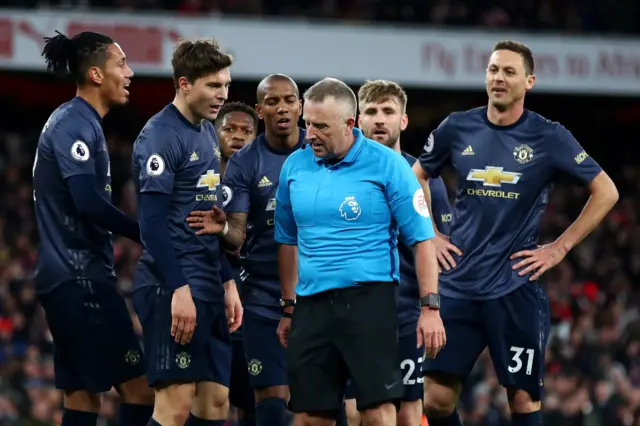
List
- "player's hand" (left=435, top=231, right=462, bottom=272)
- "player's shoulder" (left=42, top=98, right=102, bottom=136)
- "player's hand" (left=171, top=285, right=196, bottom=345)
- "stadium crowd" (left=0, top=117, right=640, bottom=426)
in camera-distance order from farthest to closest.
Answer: "stadium crowd" (left=0, top=117, right=640, bottom=426) < "player's hand" (left=435, top=231, right=462, bottom=272) < "player's shoulder" (left=42, top=98, right=102, bottom=136) < "player's hand" (left=171, top=285, right=196, bottom=345)

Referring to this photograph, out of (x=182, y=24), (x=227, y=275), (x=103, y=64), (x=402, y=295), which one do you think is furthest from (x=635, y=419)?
(x=182, y=24)

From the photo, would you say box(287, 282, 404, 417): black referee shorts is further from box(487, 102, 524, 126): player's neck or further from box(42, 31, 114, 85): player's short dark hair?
box(42, 31, 114, 85): player's short dark hair

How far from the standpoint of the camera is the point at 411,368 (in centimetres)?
677

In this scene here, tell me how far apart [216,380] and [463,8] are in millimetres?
14191

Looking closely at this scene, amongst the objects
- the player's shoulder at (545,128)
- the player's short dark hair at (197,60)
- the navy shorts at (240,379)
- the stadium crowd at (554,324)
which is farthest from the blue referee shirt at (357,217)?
the stadium crowd at (554,324)

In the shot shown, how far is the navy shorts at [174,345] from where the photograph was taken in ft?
19.5

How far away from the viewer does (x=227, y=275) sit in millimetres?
6355

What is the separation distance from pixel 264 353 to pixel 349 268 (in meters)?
1.47

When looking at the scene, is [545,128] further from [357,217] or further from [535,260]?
[357,217]

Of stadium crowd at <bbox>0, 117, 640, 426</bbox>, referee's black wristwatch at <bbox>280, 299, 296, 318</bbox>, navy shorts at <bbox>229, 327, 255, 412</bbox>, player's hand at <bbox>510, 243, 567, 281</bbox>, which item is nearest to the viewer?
referee's black wristwatch at <bbox>280, 299, 296, 318</bbox>

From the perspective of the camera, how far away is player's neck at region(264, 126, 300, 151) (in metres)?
6.91

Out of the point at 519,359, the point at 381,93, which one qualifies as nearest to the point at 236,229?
the point at 381,93

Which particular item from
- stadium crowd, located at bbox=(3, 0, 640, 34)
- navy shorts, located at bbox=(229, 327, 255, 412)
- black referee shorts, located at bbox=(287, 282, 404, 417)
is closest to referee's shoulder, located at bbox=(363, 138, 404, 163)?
black referee shorts, located at bbox=(287, 282, 404, 417)

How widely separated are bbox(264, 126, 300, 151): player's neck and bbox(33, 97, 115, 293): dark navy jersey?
111cm
